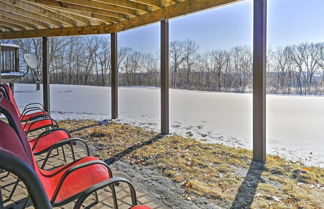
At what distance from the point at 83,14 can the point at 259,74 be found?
11.6 feet

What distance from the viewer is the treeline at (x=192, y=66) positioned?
9297 millimetres

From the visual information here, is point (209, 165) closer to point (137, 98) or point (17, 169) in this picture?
point (17, 169)

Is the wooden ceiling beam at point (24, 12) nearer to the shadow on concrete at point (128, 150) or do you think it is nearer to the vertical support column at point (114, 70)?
the vertical support column at point (114, 70)

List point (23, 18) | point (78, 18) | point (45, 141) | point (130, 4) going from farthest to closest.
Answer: point (78, 18) → point (23, 18) → point (130, 4) → point (45, 141)

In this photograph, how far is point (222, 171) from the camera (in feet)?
9.66

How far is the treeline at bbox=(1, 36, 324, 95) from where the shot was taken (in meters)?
9.30

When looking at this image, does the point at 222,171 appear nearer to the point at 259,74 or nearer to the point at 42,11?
the point at 259,74

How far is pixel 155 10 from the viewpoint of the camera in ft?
14.8

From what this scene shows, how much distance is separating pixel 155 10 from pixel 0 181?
347 centimetres

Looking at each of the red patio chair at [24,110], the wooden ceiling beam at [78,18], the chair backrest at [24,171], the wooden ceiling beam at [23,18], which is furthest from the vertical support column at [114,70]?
the chair backrest at [24,171]

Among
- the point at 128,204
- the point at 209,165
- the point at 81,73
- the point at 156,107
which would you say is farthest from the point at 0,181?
the point at 81,73

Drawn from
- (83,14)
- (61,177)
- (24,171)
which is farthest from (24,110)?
(24,171)

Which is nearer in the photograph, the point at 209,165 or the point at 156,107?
the point at 209,165

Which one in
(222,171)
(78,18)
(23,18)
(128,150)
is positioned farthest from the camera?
(78,18)
